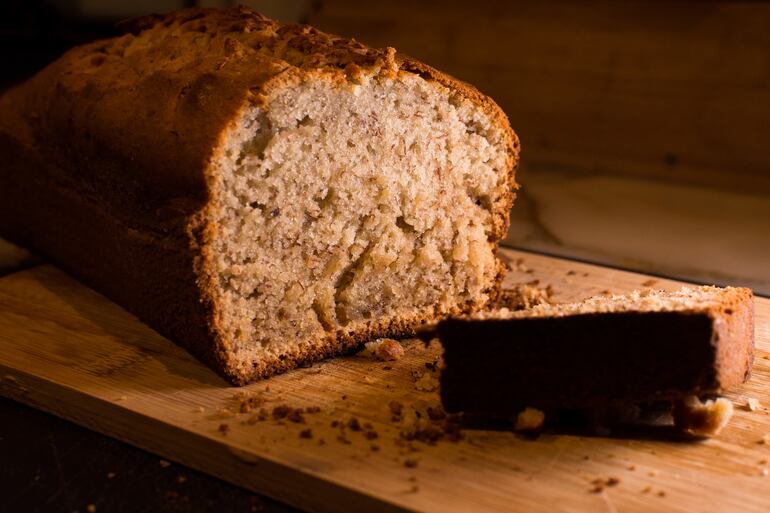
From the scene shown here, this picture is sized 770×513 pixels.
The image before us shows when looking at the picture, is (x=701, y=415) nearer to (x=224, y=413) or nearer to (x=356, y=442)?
(x=356, y=442)

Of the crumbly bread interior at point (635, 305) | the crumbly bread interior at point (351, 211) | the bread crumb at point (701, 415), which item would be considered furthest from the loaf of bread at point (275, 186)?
the bread crumb at point (701, 415)

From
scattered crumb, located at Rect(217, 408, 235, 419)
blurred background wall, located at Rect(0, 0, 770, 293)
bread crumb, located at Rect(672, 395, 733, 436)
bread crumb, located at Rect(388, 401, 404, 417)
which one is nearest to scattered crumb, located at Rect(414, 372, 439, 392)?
bread crumb, located at Rect(388, 401, 404, 417)

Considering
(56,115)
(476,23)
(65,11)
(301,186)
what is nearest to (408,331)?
(301,186)

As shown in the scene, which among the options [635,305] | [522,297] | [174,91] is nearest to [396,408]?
[635,305]

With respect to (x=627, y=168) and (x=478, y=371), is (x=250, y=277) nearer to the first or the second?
(x=478, y=371)

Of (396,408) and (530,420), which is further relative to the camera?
(396,408)

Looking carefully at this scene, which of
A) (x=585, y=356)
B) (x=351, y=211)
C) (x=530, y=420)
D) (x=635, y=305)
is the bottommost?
(x=530, y=420)

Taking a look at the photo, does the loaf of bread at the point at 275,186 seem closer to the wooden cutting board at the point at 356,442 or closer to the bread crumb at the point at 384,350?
the bread crumb at the point at 384,350
